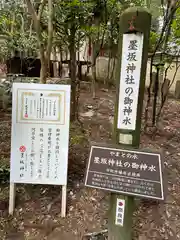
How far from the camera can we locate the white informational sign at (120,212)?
1956 mm

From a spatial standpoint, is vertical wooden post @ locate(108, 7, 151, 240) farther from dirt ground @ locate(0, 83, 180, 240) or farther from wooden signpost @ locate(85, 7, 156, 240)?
dirt ground @ locate(0, 83, 180, 240)

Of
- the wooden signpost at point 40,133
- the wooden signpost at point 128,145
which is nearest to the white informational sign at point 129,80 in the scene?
the wooden signpost at point 128,145

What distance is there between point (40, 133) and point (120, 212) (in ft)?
3.88

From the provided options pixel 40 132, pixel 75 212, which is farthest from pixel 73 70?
pixel 75 212

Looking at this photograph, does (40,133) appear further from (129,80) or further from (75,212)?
(129,80)

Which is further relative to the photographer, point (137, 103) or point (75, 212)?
point (75, 212)

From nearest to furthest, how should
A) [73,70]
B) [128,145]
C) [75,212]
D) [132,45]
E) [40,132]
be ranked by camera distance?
[132,45]
[128,145]
[40,132]
[75,212]
[73,70]

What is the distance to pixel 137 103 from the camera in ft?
5.93

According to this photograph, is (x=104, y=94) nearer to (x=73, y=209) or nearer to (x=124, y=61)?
(x=73, y=209)

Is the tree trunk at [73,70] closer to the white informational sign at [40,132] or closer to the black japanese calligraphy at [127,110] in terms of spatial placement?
the white informational sign at [40,132]

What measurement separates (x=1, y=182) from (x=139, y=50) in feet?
8.17

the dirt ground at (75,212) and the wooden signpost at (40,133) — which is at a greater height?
the wooden signpost at (40,133)

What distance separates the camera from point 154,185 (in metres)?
1.79

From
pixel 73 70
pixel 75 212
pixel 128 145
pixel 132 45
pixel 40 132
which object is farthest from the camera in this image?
pixel 73 70
